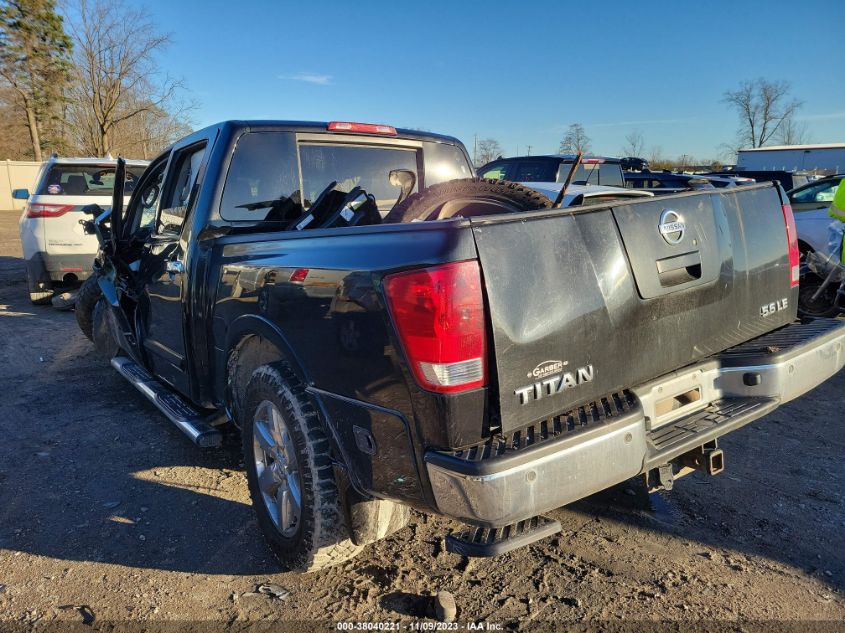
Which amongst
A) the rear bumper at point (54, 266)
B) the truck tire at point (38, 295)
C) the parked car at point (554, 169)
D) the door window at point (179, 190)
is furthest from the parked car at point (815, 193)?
the truck tire at point (38, 295)

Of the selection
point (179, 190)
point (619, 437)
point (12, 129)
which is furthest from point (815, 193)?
point (12, 129)

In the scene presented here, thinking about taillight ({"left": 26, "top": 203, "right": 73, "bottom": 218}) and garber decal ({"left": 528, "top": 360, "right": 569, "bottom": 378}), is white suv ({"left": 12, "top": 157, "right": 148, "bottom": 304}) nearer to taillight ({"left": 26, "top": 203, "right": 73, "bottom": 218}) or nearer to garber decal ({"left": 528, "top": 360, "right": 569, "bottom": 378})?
taillight ({"left": 26, "top": 203, "right": 73, "bottom": 218})

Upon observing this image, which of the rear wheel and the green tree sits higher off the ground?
the green tree

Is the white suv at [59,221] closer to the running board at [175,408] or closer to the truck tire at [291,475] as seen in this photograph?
the running board at [175,408]

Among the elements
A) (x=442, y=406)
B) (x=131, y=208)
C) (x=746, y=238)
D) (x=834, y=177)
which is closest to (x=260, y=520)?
(x=442, y=406)

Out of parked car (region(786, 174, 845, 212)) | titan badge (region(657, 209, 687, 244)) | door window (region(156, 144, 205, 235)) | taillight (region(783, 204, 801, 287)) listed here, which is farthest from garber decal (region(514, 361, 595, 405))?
parked car (region(786, 174, 845, 212))

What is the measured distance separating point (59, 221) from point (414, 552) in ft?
24.7

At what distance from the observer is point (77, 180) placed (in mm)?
8531

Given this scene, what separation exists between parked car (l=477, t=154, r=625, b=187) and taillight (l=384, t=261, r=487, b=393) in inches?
293

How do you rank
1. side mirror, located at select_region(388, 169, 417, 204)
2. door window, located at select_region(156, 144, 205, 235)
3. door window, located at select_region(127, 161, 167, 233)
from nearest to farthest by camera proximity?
1. door window, located at select_region(156, 144, 205, 235)
2. side mirror, located at select_region(388, 169, 417, 204)
3. door window, located at select_region(127, 161, 167, 233)

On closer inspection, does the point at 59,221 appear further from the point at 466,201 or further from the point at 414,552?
the point at 414,552

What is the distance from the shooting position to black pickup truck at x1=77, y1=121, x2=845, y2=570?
78.8 inches

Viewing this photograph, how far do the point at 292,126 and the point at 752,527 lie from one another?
130 inches

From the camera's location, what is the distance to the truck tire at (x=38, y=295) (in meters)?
8.52
